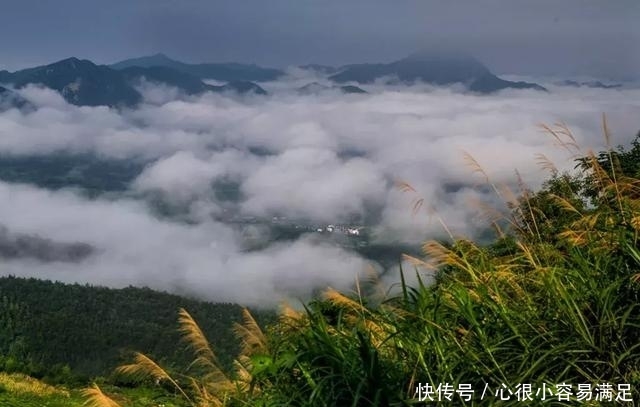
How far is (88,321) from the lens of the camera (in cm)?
12156

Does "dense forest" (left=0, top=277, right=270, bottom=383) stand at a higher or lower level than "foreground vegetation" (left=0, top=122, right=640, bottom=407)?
lower

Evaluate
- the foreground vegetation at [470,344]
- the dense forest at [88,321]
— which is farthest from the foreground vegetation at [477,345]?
the dense forest at [88,321]

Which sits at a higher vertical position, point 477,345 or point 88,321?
point 477,345

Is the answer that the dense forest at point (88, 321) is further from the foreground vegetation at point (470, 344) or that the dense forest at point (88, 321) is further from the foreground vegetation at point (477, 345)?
the foreground vegetation at point (477, 345)

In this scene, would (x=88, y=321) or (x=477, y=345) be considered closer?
(x=477, y=345)

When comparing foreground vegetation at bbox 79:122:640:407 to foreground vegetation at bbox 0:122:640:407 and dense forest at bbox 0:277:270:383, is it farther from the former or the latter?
dense forest at bbox 0:277:270:383

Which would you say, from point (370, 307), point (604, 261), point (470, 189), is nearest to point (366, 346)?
point (370, 307)

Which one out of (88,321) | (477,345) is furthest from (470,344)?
(88,321)

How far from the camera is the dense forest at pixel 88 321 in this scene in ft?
327

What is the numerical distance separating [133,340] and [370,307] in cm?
11698

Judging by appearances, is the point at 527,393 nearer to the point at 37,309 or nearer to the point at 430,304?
→ the point at 430,304

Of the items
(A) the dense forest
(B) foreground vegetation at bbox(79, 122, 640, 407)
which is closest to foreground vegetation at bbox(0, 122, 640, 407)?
(B) foreground vegetation at bbox(79, 122, 640, 407)

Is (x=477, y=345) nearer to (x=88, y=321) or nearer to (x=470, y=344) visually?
(x=470, y=344)

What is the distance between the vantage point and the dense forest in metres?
99.7
